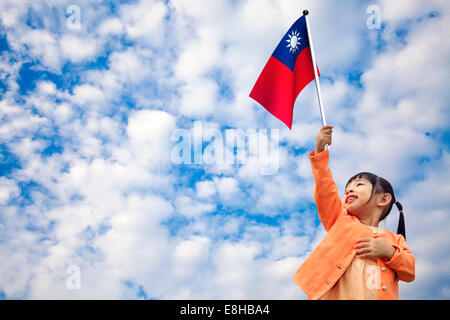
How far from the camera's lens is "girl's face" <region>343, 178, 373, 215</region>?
16.2ft

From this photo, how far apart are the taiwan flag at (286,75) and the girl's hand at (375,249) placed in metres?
2.23

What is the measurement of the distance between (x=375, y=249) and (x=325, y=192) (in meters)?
0.89

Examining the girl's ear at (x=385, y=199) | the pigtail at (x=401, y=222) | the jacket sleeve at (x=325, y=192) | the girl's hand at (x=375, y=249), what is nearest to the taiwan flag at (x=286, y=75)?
the jacket sleeve at (x=325, y=192)

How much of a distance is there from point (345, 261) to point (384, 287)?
51 cm

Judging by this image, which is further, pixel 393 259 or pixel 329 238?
pixel 329 238

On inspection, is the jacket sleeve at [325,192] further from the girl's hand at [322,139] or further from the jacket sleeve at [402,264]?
the jacket sleeve at [402,264]

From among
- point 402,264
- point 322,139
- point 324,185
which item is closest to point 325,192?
point 324,185

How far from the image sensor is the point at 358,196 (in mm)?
4969

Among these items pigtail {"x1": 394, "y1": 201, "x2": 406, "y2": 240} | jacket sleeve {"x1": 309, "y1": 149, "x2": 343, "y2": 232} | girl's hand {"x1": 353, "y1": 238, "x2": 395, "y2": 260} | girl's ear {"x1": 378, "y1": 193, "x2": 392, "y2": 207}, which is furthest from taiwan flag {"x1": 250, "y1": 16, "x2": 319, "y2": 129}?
girl's hand {"x1": 353, "y1": 238, "x2": 395, "y2": 260}

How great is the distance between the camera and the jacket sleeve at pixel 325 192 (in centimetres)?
470
